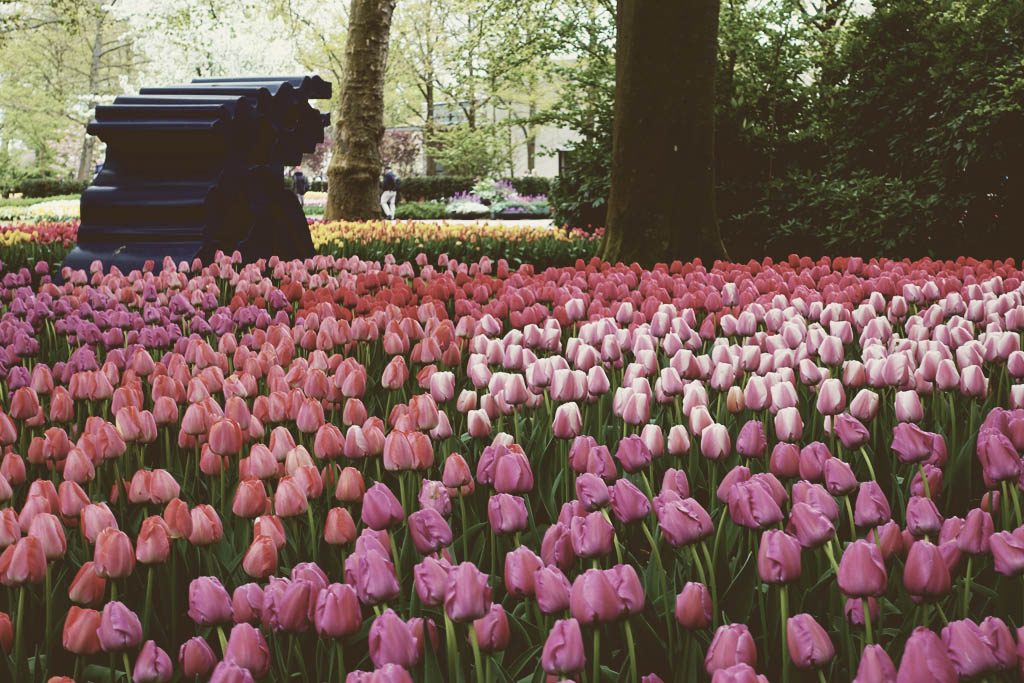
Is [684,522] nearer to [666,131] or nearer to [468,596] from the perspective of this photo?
[468,596]

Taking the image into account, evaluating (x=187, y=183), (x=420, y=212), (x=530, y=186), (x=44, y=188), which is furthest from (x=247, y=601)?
(x=44, y=188)

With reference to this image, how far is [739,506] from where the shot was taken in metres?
1.82

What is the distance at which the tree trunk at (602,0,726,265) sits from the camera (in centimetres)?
745

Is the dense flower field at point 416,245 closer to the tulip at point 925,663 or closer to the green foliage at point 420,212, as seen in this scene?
the tulip at point 925,663

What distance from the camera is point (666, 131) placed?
24.6ft

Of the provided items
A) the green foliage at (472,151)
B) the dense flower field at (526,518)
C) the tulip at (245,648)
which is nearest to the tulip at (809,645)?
the dense flower field at (526,518)

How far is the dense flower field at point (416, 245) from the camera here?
28.1 ft

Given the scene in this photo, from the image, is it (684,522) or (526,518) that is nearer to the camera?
(684,522)

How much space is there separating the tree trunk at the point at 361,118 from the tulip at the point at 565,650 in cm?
1508

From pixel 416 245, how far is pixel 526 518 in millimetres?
7638

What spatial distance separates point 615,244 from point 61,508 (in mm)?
6002

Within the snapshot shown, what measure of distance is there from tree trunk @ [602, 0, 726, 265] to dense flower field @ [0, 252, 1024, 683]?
3613 mm

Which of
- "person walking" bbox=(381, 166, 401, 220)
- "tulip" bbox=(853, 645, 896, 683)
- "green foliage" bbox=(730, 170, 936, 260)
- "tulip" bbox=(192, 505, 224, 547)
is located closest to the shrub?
"person walking" bbox=(381, 166, 401, 220)

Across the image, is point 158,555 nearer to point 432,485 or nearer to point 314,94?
point 432,485
